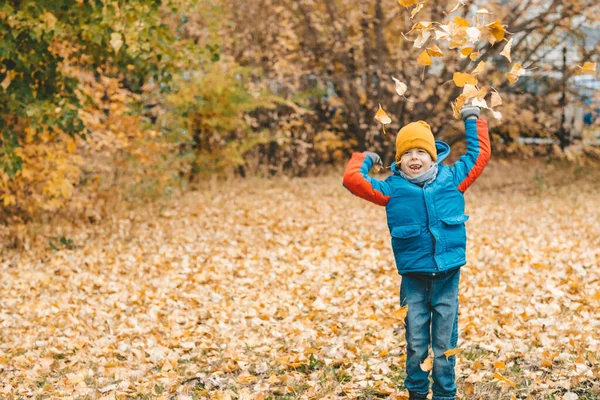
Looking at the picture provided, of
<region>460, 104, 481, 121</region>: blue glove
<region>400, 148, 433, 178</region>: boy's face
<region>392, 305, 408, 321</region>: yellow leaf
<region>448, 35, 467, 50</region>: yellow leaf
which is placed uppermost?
<region>448, 35, 467, 50</region>: yellow leaf

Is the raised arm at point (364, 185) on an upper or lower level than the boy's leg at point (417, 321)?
upper

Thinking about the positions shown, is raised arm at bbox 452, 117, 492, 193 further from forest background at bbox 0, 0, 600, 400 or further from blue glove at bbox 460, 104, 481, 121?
forest background at bbox 0, 0, 600, 400

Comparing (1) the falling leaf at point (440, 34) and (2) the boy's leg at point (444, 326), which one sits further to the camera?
(2) the boy's leg at point (444, 326)

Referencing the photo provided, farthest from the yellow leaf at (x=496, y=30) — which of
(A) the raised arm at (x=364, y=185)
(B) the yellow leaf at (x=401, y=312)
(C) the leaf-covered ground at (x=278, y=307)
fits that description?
(C) the leaf-covered ground at (x=278, y=307)

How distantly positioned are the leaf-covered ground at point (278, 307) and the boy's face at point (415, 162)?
3.37 ft

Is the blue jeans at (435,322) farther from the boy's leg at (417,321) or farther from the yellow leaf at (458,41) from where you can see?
the yellow leaf at (458,41)

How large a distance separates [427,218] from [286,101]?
1038 cm

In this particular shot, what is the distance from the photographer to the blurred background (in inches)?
396

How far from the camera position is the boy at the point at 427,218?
3496 millimetres

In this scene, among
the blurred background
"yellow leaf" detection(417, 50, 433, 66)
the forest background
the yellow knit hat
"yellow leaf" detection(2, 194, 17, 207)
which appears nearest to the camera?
"yellow leaf" detection(417, 50, 433, 66)

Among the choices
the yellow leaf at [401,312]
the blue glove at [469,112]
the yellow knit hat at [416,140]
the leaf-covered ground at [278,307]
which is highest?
the blue glove at [469,112]

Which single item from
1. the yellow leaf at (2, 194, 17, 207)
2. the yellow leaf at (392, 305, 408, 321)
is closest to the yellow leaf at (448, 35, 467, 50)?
the yellow leaf at (392, 305, 408, 321)

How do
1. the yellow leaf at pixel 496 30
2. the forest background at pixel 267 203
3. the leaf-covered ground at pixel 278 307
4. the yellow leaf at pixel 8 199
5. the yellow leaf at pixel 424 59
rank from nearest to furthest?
the yellow leaf at pixel 496 30 → the yellow leaf at pixel 424 59 → the leaf-covered ground at pixel 278 307 → the forest background at pixel 267 203 → the yellow leaf at pixel 8 199

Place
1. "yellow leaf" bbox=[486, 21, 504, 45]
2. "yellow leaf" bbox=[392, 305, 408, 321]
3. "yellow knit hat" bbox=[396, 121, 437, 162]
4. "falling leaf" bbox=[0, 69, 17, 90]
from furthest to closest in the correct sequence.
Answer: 1. "falling leaf" bbox=[0, 69, 17, 90]
2. "yellow leaf" bbox=[392, 305, 408, 321]
3. "yellow knit hat" bbox=[396, 121, 437, 162]
4. "yellow leaf" bbox=[486, 21, 504, 45]
